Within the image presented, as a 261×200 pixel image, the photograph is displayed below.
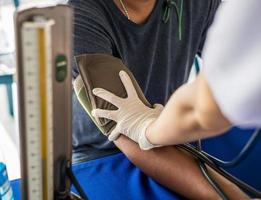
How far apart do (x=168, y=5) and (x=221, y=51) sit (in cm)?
80

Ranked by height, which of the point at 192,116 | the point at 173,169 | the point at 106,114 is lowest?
the point at 173,169

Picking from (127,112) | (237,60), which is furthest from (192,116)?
(127,112)

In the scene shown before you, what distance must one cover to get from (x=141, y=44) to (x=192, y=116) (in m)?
0.71

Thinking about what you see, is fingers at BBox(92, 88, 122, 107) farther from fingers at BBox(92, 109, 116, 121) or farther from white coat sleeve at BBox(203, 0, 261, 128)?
white coat sleeve at BBox(203, 0, 261, 128)

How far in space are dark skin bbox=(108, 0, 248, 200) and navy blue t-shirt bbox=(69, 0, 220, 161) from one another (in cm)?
14

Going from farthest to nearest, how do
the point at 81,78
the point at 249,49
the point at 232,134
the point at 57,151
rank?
the point at 232,134 < the point at 81,78 < the point at 57,151 < the point at 249,49

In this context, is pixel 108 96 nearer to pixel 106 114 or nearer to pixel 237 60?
pixel 106 114

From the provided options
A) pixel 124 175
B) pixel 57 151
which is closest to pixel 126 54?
pixel 124 175

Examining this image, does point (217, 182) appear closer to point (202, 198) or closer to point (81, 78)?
point (202, 198)

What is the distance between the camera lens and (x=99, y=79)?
33.2 inches

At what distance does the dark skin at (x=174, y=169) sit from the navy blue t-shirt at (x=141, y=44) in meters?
0.14

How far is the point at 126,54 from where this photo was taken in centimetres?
111

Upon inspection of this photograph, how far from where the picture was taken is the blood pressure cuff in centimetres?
84

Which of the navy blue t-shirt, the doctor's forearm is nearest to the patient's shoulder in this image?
the navy blue t-shirt
